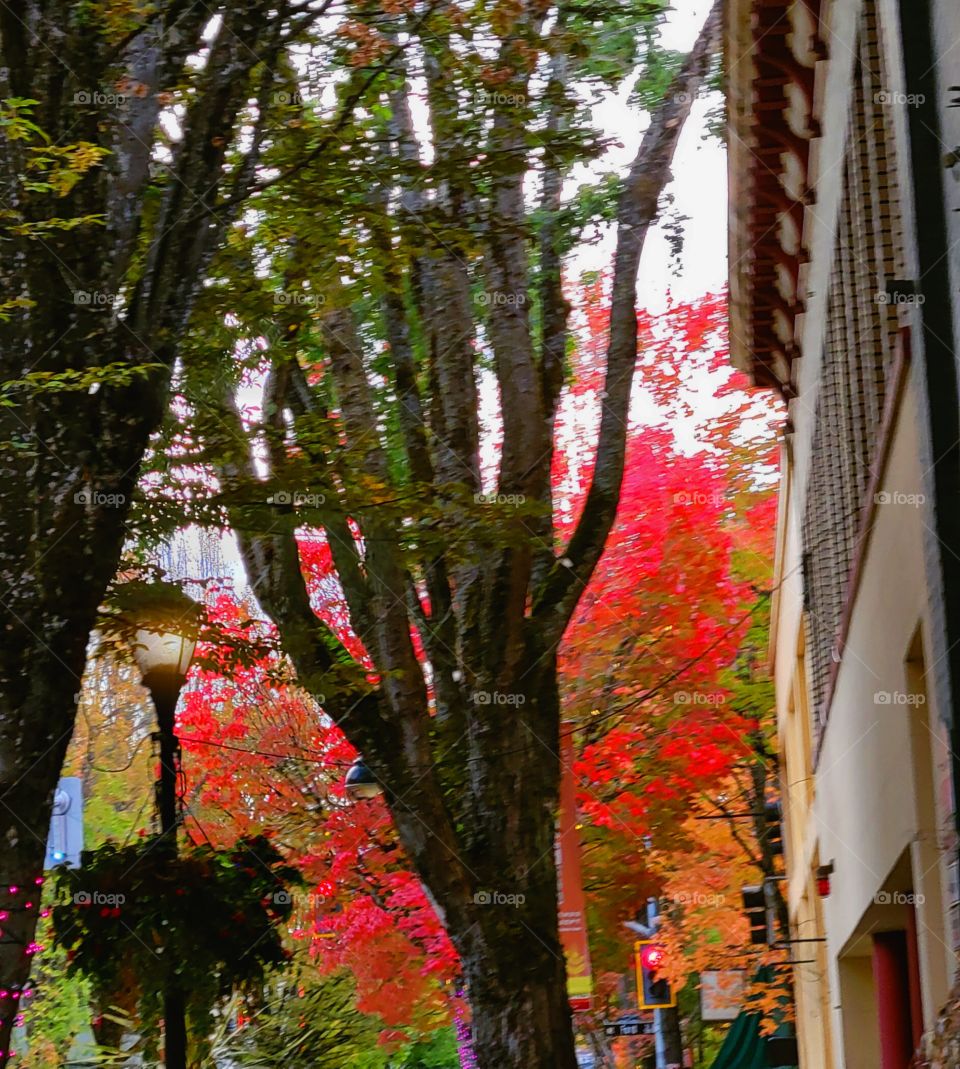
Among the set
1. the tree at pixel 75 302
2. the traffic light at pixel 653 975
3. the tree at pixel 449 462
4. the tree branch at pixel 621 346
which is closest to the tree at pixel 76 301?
the tree at pixel 75 302

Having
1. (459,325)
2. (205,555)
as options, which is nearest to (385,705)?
(459,325)

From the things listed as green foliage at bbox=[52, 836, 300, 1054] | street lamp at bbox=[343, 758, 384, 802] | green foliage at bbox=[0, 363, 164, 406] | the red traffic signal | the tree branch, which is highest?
the tree branch

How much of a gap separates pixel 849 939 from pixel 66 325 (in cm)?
1045

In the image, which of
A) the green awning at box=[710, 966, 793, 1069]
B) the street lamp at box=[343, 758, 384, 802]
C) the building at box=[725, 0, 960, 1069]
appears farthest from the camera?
the green awning at box=[710, 966, 793, 1069]

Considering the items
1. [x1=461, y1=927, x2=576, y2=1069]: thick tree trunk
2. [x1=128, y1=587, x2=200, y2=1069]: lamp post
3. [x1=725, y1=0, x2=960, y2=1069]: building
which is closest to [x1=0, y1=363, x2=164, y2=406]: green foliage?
[x1=128, y1=587, x2=200, y2=1069]: lamp post

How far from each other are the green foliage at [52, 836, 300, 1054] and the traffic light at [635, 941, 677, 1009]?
1918cm

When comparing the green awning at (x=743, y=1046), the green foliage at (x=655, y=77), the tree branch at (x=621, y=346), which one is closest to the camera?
the tree branch at (x=621, y=346)

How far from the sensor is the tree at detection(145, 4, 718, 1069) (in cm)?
1310

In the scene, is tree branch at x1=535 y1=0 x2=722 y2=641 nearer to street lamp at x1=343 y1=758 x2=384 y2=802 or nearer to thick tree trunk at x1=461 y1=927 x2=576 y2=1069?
street lamp at x1=343 y1=758 x2=384 y2=802

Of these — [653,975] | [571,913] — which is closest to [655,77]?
[571,913]

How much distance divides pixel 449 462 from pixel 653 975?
663 inches

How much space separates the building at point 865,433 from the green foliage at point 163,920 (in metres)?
4.27

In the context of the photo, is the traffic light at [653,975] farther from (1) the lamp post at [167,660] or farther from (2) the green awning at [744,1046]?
(1) the lamp post at [167,660]

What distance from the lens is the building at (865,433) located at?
8.70 meters
